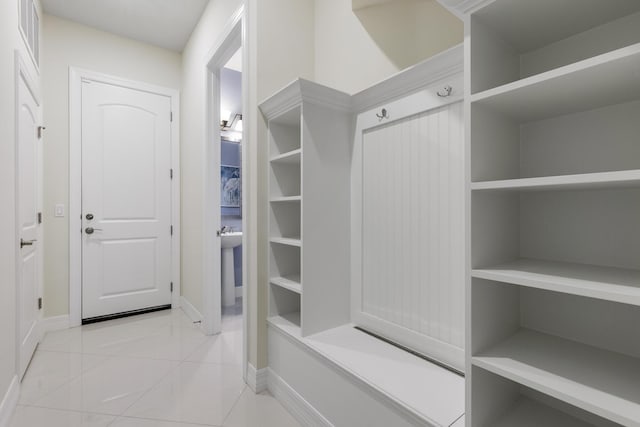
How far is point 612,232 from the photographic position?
903mm

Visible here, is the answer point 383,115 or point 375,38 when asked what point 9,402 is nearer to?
point 383,115

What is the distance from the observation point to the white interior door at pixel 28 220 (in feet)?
6.49

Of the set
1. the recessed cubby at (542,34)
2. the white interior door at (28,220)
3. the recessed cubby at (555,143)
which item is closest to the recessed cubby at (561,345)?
the recessed cubby at (555,143)

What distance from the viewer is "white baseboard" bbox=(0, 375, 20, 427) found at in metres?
1.56

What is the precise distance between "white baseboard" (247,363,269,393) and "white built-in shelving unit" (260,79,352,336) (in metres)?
0.34

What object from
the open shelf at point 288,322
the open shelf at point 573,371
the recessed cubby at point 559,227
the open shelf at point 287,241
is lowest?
the open shelf at point 288,322

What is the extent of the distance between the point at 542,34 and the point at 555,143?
348 millimetres

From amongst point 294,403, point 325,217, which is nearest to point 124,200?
point 325,217

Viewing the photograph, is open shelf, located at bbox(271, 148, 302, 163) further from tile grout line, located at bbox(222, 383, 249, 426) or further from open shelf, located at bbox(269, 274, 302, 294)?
tile grout line, located at bbox(222, 383, 249, 426)

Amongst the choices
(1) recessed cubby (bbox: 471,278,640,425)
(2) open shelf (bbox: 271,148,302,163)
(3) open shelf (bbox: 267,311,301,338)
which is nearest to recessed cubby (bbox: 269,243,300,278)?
(3) open shelf (bbox: 267,311,301,338)

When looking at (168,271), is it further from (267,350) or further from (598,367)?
(598,367)

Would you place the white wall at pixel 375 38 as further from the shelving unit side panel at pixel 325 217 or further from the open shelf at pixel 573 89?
the open shelf at pixel 573 89

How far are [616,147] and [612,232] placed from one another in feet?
0.82

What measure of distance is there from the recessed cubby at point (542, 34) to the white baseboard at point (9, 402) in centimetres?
258
